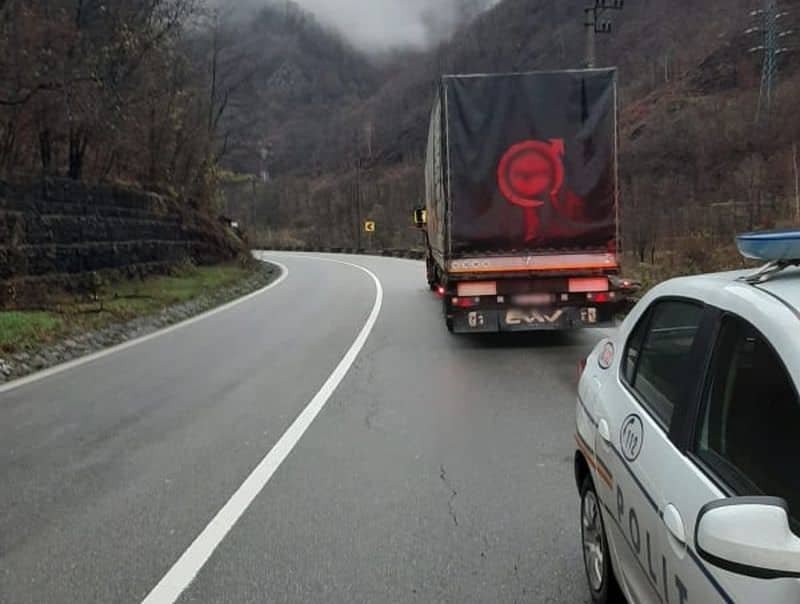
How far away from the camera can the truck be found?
11.9 metres

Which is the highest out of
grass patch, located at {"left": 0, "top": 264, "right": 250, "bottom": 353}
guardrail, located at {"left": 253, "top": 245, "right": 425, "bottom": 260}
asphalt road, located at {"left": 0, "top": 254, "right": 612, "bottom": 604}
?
grass patch, located at {"left": 0, "top": 264, "right": 250, "bottom": 353}

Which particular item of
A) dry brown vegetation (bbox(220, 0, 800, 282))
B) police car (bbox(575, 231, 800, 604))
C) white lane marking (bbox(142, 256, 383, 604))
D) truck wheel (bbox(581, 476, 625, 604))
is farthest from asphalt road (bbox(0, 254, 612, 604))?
dry brown vegetation (bbox(220, 0, 800, 282))

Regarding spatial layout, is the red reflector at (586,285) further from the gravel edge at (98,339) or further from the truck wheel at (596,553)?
the truck wheel at (596,553)

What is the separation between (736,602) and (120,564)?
3443mm

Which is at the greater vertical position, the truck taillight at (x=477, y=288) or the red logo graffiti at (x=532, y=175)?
the red logo graffiti at (x=532, y=175)

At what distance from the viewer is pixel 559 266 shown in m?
12.0

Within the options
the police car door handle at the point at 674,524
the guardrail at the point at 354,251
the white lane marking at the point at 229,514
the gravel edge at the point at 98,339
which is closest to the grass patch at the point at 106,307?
the gravel edge at the point at 98,339

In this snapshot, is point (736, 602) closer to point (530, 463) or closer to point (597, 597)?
point (597, 597)

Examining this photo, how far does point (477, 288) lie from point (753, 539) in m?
10.2

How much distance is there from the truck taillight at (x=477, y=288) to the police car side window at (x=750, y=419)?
9382 millimetres

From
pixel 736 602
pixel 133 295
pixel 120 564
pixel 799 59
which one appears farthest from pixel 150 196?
pixel 799 59

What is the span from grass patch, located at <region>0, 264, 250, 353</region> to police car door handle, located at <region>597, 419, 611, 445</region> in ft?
35.5

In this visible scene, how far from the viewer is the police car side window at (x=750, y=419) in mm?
2305

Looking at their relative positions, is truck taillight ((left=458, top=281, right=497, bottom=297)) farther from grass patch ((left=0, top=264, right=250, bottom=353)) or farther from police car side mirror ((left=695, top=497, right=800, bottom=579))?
police car side mirror ((left=695, top=497, right=800, bottom=579))
